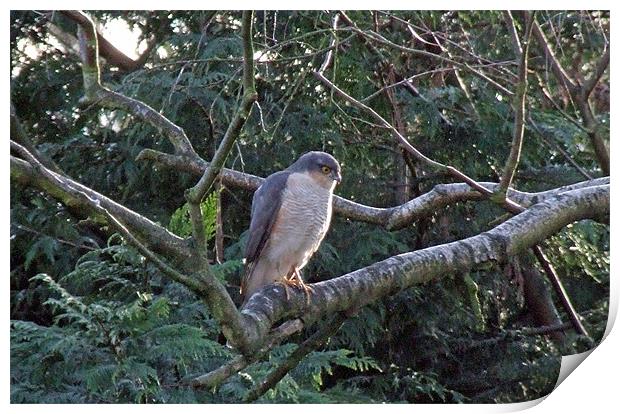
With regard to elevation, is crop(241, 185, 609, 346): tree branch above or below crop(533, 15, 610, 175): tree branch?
below

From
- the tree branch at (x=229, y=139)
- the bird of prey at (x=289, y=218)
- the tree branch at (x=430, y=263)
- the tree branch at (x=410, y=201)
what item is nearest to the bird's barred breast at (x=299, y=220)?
the bird of prey at (x=289, y=218)

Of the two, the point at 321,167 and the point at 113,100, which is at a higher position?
the point at 113,100

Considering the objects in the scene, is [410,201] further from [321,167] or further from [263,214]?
[263,214]

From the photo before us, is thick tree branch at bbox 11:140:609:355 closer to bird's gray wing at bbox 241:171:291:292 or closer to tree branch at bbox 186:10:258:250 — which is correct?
tree branch at bbox 186:10:258:250

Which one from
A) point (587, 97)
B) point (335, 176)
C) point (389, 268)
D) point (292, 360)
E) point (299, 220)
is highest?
point (587, 97)

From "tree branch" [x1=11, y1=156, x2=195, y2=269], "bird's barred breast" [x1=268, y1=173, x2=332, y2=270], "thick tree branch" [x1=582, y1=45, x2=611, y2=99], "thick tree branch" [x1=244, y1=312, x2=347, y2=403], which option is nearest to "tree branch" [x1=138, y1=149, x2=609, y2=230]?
"bird's barred breast" [x1=268, y1=173, x2=332, y2=270]

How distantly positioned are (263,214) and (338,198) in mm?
261

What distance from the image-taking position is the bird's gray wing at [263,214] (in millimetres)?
2559

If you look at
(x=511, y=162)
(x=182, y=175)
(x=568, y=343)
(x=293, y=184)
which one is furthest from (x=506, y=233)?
(x=182, y=175)

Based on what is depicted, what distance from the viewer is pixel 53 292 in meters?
2.47

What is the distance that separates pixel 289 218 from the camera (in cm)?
262

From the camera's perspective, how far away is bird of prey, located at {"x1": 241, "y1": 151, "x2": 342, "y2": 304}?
258 cm

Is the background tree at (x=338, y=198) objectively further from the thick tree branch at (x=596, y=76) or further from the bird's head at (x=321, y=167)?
the bird's head at (x=321, y=167)

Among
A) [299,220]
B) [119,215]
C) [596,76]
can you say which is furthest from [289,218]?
[596,76]
